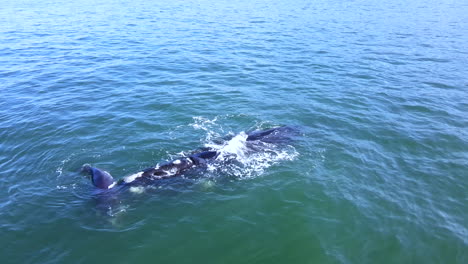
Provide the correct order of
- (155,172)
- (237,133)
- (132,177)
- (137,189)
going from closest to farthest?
(137,189) < (132,177) < (155,172) < (237,133)

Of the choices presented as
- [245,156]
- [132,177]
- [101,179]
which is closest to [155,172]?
A: [132,177]

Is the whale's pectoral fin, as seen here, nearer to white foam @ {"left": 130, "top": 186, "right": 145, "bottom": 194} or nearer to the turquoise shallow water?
the turquoise shallow water

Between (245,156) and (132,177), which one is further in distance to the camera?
(245,156)

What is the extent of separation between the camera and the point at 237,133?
22000mm

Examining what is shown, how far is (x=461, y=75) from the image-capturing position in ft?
102

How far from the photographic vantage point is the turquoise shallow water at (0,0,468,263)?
13.9 m

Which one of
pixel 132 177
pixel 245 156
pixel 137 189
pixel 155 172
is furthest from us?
pixel 245 156

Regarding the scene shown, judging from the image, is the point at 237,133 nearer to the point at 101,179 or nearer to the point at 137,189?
the point at 137,189

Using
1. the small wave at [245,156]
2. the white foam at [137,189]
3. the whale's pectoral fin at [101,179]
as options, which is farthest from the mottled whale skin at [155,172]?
the small wave at [245,156]

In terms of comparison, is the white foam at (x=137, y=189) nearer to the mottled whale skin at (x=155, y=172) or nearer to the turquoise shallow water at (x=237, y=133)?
the mottled whale skin at (x=155, y=172)

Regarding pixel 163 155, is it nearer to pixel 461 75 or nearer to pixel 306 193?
pixel 306 193

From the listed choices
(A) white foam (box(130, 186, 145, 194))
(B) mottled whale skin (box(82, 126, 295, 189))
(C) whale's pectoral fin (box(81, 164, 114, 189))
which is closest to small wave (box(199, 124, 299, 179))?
(B) mottled whale skin (box(82, 126, 295, 189))

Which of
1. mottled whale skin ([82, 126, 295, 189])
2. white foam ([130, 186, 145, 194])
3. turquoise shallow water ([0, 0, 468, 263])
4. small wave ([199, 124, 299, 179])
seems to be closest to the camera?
turquoise shallow water ([0, 0, 468, 263])

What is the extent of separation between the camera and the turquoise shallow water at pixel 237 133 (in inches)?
546
